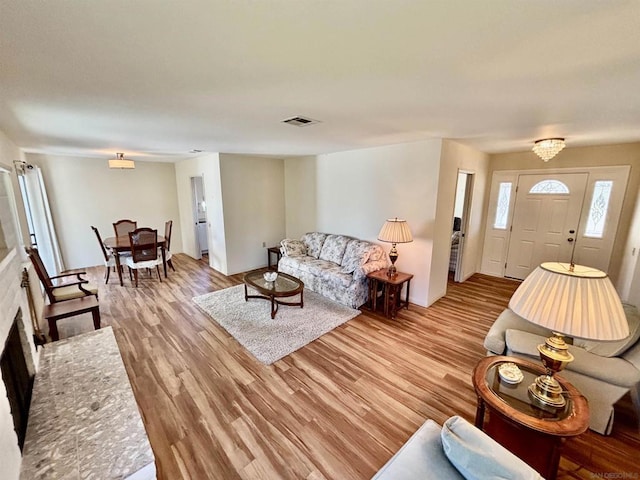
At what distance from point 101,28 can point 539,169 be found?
18.9 ft

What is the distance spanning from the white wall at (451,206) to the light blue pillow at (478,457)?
9.15ft

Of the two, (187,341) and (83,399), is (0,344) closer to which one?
(83,399)

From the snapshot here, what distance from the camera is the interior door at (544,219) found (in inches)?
167

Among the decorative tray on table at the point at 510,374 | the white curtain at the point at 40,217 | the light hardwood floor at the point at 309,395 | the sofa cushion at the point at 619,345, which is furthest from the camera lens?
the white curtain at the point at 40,217

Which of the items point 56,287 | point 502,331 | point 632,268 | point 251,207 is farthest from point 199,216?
point 632,268

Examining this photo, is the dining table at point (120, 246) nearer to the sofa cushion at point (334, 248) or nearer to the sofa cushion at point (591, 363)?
the sofa cushion at point (334, 248)

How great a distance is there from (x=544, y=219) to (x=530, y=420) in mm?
4391

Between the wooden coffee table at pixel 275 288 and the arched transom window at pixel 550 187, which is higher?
the arched transom window at pixel 550 187

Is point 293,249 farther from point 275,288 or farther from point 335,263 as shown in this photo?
point 275,288

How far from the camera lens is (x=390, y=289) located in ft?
11.9

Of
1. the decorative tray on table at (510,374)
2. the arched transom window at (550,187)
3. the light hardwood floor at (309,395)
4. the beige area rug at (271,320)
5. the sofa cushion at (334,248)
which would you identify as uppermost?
the arched transom window at (550,187)

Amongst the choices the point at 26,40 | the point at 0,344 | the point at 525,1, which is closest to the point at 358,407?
the point at 0,344

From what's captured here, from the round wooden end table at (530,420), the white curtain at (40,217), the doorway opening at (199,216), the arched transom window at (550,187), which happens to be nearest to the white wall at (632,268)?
the arched transom window at (550,187)

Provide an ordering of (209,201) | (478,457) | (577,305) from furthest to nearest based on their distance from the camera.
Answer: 1. (209,201)
2. (577,305)
3. (478,457)
